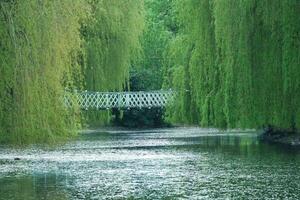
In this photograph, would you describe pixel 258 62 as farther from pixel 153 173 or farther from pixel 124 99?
pixel 124 99

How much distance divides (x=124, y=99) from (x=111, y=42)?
22.5 ft

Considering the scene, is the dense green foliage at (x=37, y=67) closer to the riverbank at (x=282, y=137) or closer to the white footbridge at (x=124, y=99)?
the riverbank at (x=282, y=137)

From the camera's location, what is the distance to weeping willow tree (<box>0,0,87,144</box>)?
16.4 m

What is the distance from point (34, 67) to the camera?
16703mm

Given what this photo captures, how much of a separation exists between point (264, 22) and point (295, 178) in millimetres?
7683

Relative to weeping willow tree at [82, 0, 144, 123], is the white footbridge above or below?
below

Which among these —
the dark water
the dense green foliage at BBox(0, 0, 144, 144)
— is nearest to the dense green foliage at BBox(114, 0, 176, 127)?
the dark water

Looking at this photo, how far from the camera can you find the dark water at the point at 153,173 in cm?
1809

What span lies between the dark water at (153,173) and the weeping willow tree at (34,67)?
1.87m

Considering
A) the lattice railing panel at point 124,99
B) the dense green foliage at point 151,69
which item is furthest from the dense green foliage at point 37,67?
the dense green foliage at point 151,69

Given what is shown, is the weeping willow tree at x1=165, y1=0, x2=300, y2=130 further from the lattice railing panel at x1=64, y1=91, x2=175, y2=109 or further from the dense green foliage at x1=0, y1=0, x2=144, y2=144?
the lattice railing panel at x1=64, y1=91, x2=175, y2=109

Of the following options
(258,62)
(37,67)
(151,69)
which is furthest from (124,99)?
(37,67)

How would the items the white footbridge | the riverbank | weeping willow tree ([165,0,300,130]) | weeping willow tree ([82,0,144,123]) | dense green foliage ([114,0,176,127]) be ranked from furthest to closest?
dense green foliage ([114,0,176,127]) < the white footbridge < weeping willow tree ([82,0,144,123]) < the riverbank < weeping willow tree ([165,0,300,130])

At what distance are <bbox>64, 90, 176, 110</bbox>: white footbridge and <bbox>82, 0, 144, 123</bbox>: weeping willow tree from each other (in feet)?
1.71
